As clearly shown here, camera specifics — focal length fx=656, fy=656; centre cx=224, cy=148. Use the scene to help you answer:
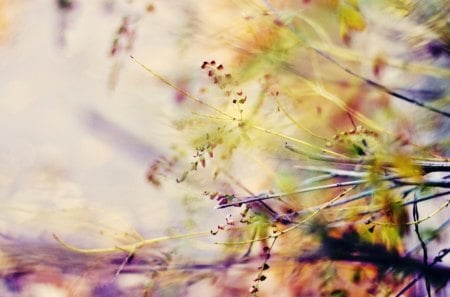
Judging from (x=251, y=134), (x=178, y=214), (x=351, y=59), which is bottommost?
(x=178, y=214)

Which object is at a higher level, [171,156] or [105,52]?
[105,52]

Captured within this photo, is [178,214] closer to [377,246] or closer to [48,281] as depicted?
[48,281]

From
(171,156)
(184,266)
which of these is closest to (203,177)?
(171,156)

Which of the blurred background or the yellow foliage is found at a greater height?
the yellow foliage

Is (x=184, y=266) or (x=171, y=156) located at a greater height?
(x=171, y=156)

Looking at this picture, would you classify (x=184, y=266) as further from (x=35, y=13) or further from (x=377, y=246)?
(x=35, y=13)

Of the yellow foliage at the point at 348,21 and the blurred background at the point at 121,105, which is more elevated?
the yellow foliage at the point at 348,21

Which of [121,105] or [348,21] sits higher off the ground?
[348,21]

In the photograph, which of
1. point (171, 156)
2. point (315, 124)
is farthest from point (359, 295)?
point (171, 156)
